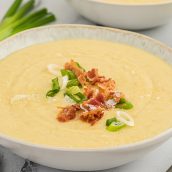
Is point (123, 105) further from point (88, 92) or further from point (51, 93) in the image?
point (51, 93)

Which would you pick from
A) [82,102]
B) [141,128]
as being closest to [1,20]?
[82,102]

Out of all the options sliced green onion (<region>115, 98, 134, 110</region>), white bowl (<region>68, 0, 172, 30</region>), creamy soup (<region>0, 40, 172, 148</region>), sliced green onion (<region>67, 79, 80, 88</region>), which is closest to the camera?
creamy soup (<region>0, 40, 172, 148</region>)

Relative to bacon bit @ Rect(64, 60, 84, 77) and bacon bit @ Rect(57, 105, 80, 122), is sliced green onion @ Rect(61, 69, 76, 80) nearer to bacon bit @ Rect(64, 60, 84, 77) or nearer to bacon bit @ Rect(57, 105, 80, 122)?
bacon bit @ Rect(64, 60, 84, 77)

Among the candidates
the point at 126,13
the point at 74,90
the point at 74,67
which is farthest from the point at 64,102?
the point at 126,13

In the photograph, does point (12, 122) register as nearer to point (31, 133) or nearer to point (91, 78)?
point (31, 133)

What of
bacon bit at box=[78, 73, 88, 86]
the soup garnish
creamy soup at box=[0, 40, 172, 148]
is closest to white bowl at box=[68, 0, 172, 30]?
creamy soup at box=[0, 40, 172, 148]

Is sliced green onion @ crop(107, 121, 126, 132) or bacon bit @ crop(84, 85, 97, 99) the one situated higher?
bacon bit @ crop(84, 85, 97, 99)

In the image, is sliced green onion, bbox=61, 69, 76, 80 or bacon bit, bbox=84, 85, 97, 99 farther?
sliced green onion, bbox=61, 69, 76, 80
